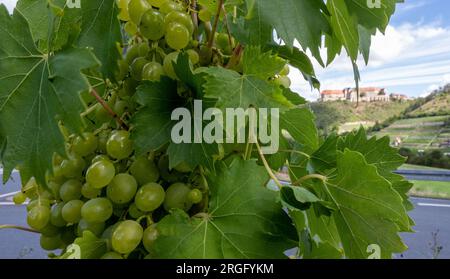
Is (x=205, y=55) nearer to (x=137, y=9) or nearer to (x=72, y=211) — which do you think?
(x=137, y=9)

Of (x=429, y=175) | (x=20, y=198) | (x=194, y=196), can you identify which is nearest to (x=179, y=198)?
(x=194, y=196)

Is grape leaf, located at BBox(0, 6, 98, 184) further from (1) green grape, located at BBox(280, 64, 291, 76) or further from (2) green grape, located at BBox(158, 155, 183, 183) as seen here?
(1) green grape, located at BBox(280, 64, 291, 76)

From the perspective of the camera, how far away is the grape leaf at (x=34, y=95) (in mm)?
297

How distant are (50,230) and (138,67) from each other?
0.20 m

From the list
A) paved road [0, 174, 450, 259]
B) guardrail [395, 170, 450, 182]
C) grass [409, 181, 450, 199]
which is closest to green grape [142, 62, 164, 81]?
paved road [0, 174, 450, 259]

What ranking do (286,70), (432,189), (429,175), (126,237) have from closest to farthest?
(126,237)
(286,70)
(429,175)
(432,189)

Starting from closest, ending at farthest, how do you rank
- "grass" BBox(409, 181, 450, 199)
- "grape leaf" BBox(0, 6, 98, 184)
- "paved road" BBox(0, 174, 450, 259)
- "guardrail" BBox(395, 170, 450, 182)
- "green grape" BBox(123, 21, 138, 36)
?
"grape leaf" BBox(0, 6, 98, 184) → "green grape" BBox(123, 21, 138, 36) → "paved road" BBox(0, 174, 450, 259) → "guardrail" BBox(395, 170, 450, 182) → "grass" BBox(409, 181, 450, 199)

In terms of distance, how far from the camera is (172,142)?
322mm

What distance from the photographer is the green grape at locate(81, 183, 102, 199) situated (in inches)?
14.5

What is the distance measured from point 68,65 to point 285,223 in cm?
22

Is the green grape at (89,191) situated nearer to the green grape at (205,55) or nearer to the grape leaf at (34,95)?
the grape leaf at (34,95)

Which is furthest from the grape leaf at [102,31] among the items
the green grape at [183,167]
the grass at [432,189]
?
the grass at [432,189]

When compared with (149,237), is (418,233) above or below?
below
